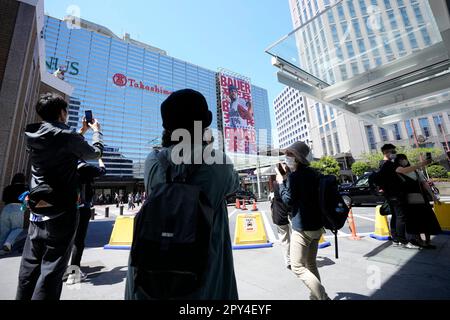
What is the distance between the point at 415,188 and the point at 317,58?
3247 millimetres

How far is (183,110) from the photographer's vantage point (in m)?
1.27

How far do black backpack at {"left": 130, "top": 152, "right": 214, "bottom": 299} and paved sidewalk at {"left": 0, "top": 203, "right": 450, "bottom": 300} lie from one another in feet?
6.87

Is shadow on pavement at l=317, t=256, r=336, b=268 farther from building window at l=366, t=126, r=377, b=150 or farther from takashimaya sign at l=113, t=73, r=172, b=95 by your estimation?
takashimaya sign at l=113, t=73, r=172, b=95

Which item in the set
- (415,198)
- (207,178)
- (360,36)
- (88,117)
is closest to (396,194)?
(415,198)

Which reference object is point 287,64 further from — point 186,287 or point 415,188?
point 186,287

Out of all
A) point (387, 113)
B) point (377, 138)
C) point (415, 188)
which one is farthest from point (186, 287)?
point (377, 138)

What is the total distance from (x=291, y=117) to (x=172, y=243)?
94.5m

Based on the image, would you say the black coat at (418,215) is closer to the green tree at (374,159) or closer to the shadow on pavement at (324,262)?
the shadow on pavement at (324,262)

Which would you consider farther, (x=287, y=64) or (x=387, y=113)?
(x=387, y=113)

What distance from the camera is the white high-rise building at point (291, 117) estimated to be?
79250 mm

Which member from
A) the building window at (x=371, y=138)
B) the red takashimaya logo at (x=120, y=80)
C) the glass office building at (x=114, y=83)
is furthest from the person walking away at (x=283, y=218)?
the red takashimaya logo at (x=120, y=80)

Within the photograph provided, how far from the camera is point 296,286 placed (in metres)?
2.86

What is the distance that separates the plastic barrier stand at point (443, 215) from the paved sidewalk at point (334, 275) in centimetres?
Answer: 113

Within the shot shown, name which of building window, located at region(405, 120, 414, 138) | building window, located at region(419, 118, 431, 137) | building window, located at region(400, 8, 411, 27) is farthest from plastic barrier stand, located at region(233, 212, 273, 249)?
building window, located at region(419, 118, 431, 137)
